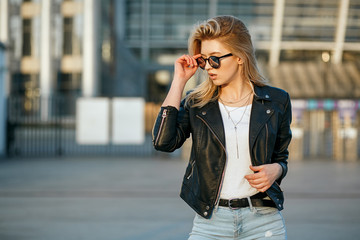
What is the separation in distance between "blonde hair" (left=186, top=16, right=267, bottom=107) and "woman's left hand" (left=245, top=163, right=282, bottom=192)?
1.39ft

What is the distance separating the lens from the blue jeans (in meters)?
2.24

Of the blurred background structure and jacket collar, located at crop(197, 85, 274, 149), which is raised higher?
the blurred background structure

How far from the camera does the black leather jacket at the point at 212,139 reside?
7.47 feet

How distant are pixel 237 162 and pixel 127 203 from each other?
17.8 feet

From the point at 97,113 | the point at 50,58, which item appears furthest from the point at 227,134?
the point at 50,58

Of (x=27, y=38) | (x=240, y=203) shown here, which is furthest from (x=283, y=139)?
(x=27, y=38)

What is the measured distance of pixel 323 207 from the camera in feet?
23.9

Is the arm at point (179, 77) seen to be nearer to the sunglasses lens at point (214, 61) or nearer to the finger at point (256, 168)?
the sunglasses lens at point (214, 61)

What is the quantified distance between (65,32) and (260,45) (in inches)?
658

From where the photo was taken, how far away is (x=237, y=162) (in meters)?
2.29

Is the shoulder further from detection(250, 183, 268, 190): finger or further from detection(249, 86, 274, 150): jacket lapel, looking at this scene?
detection(250, 183, 268, 190): finger

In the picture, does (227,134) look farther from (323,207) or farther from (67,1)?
(67,1)

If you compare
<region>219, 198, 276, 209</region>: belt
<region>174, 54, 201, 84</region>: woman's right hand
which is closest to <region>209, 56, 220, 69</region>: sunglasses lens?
<region>174, 54, 201, 84</region>: woman's right hand

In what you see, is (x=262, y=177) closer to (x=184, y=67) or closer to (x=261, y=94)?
(x=261, y=94)
